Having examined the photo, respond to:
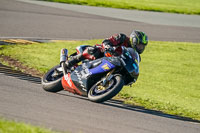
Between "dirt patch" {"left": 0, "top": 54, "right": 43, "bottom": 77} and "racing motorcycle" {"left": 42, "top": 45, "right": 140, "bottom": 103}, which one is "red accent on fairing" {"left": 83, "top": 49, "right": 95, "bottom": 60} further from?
"dirt patch" {"left": 0, "top": 54, "right": 43, "bottom": 77}

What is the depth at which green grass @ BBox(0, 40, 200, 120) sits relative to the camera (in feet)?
29.8

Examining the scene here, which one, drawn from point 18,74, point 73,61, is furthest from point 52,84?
point 18,74

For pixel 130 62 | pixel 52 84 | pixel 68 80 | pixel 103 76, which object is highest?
pixel 130 62

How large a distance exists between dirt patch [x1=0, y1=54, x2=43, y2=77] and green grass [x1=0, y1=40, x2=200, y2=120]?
232 millimetres

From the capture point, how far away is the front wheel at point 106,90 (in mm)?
7055

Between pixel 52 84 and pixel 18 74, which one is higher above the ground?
pixel 52 84

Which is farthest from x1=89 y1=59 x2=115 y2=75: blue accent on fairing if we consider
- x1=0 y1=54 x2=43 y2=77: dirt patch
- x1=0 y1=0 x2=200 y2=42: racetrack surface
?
x1=0 y1=0 x2=200 y2=42: racetrack surface

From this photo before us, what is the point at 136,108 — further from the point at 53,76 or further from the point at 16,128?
the point at 16,128

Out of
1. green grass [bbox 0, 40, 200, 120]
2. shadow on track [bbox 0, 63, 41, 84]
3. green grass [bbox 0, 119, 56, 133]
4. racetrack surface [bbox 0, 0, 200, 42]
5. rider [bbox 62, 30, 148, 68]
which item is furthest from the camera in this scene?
racetrack surface [bbox 0, 0, 200, 42]

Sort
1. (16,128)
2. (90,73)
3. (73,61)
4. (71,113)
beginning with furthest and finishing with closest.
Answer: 1. (73,61)
2. (90,73)
3. (71,113)
4. (16,128)

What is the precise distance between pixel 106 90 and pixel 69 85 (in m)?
0.91

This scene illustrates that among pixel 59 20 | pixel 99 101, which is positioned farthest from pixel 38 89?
pixel 59 20

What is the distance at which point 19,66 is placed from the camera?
10852 millimetres

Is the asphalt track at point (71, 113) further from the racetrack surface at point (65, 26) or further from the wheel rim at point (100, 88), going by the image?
the racetrack surface at point (65, 26)
